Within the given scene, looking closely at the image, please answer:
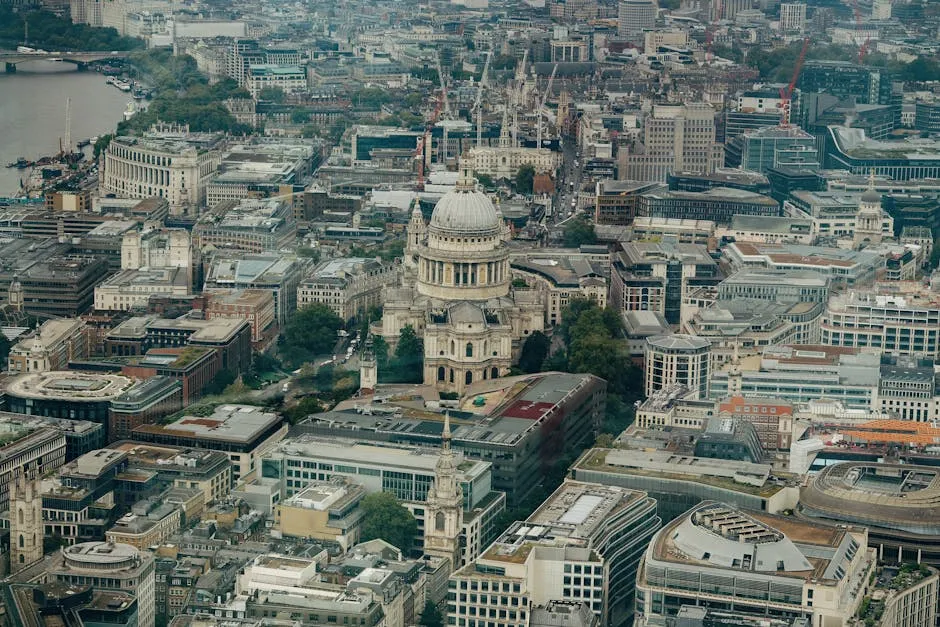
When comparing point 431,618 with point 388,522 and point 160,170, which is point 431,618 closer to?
point 388,522

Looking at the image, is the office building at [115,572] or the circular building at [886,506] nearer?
the office building at [115,572]

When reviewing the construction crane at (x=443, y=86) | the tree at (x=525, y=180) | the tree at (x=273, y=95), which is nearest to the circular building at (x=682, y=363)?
the tree at (x=525, y=180)

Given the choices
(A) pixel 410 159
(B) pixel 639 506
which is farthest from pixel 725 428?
(A) pixel 410 159

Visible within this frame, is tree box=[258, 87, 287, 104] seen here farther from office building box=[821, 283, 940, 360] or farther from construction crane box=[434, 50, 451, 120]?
office building box=[821, 283, 940, 360]

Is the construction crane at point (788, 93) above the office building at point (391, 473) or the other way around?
above

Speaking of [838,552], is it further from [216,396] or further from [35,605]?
[216,396]

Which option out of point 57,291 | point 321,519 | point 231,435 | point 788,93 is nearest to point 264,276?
point 57,291

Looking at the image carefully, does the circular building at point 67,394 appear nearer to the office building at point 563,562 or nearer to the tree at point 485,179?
the office building at point 563,562
